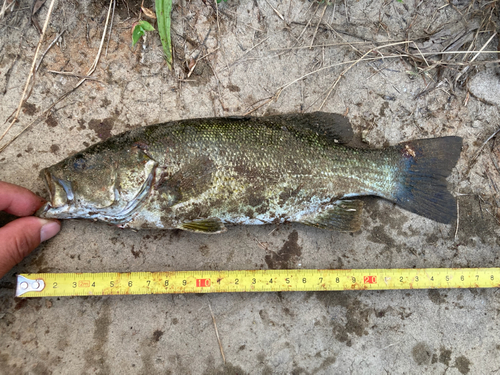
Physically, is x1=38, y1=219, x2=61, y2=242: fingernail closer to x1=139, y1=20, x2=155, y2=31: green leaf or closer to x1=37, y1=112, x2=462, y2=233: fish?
x1=37, y1=112, x2=462, y2=233: fish

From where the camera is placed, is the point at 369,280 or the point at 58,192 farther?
the point at 369,280

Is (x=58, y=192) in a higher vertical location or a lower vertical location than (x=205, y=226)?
higher

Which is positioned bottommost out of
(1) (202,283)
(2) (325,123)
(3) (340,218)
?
(1) (202,283)

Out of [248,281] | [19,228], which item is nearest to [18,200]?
[19,228]

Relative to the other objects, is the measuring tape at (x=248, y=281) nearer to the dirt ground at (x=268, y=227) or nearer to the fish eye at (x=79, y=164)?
the dirt ground at (x=268, y=227)

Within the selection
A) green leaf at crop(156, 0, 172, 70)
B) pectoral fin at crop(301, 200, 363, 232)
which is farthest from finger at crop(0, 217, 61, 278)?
pectoral fin at crop(301, 200, 363, 232)

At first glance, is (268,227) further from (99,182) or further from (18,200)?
(18,200)

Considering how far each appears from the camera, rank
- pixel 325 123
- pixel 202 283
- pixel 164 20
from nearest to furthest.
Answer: pixel 202 283
pixel 325 123
pixel 164 20

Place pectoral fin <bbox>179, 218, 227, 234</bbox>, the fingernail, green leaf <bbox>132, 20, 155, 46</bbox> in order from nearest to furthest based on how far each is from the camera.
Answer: pectoral fin <bbox>179, 218, 227, 234</bbox> → the fingernail → green leaf <bbox>132, 20, 155, 46</bbox>
